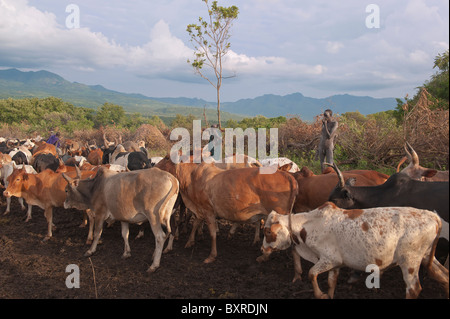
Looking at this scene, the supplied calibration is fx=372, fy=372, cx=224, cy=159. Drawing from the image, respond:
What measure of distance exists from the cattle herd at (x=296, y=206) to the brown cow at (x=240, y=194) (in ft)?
0.05

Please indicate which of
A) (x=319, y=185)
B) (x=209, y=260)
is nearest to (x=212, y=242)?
(x=209, y=260)

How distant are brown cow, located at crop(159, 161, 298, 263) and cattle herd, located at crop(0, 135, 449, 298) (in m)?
0.02

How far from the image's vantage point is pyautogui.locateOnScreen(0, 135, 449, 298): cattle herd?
13.2ft

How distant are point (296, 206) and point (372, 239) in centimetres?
226

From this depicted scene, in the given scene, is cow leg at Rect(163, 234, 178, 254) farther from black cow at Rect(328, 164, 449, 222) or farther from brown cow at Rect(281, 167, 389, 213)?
black cow at Rect(328, 164, 449, 222)

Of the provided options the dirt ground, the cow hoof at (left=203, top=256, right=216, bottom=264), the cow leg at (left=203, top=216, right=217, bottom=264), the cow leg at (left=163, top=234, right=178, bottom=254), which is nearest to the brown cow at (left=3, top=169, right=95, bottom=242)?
the dirt ground

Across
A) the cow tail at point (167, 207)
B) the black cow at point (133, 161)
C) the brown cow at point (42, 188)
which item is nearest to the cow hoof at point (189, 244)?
the cow tail at point (167, 207)

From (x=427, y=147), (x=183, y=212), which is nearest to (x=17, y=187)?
(x=183, y=212)

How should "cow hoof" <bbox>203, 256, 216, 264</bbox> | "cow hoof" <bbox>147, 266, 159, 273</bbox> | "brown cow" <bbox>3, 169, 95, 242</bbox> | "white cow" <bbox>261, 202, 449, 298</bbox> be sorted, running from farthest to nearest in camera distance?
"brown cow" <bbox>3, 169, 95, 242</bbox>, "cow hoof" <bbox>203, 256, 216, 264</bbox>, "cow hoof" <bbox>147, 266, 159, 273</bbox>, "white cow" <bbox>261, 202, 449, 298</bbox>

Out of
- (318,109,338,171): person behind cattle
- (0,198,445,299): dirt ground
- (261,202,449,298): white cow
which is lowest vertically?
(0,198,445,299): dirt ground

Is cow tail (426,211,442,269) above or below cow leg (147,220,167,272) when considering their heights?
above

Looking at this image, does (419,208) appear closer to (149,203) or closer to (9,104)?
(149,203)

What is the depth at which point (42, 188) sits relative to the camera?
8.18m

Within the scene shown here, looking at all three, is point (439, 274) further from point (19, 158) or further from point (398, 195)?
point (19, 158)
